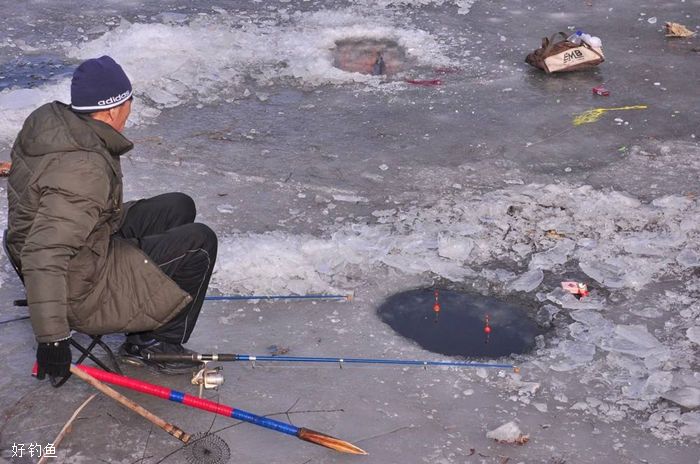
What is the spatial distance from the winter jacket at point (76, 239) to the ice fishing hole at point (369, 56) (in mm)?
5450

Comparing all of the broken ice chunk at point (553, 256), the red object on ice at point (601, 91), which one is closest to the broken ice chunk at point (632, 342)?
the broken ice chunk at point (553, 256)

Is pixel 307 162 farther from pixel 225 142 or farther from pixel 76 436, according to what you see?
pixel 76 436

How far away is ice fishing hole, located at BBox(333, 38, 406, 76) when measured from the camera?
31.2 ft

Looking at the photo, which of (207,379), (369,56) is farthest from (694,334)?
(369,56)

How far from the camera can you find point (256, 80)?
30.0ft

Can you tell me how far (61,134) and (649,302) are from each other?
11.8 feet

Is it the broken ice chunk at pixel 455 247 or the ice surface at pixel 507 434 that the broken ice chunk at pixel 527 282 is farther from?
the ice surface at pixel 507 434

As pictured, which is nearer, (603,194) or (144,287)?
(144,287)

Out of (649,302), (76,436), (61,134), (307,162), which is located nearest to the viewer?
(61,134)

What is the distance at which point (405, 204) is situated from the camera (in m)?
6.83

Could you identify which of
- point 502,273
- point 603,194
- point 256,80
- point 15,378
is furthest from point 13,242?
point 256,80

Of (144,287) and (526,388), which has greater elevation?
(144,287)

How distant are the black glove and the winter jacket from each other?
4cm

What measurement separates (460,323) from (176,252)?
184 cm
